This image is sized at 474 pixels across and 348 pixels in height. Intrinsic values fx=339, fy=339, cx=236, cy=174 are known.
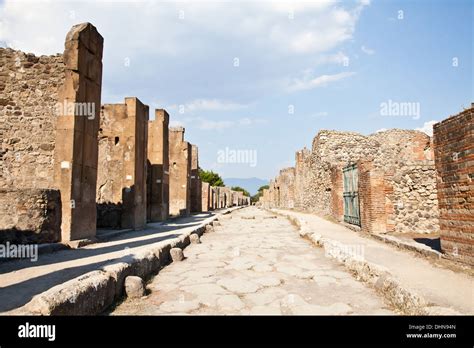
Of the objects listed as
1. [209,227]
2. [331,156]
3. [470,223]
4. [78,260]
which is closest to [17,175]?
[78,260]

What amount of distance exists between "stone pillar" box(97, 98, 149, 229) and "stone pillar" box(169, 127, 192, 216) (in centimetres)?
731

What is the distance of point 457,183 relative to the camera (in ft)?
16.6

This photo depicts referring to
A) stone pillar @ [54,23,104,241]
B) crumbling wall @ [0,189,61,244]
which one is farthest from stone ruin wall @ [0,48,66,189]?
crumbling wall @ [0,189,61,244]

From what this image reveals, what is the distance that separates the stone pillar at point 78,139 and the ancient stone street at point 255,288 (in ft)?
8.52

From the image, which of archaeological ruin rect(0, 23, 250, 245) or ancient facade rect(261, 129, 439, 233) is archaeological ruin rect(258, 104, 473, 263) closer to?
ancient facade rect(261, 129, 439, 233)

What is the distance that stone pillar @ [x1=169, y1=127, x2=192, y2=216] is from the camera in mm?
18547

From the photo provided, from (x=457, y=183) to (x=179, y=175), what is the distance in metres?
15.4

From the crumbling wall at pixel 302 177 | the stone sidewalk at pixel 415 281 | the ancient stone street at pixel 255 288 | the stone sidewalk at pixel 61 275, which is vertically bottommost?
the ancient stone street at pixel 255 288

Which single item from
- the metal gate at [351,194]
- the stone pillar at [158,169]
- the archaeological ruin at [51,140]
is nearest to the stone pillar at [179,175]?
the stone pillar at [158,169]

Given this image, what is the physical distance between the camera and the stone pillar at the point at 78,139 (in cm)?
698

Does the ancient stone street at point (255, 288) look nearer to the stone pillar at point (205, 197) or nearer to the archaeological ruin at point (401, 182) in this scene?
the archaeological ruin at point (401, 182)
